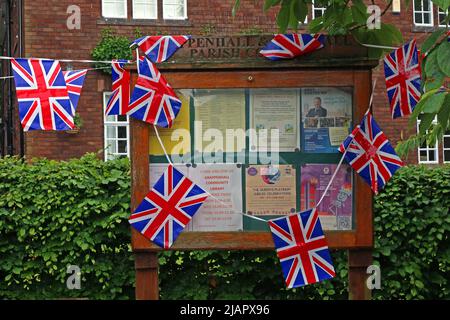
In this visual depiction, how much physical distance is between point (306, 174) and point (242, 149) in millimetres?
406

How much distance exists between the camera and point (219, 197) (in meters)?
4.45

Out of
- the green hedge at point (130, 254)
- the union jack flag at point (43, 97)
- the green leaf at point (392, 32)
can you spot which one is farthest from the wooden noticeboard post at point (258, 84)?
the green hedge at point (130, 254)

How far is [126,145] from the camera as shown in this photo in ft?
55.0

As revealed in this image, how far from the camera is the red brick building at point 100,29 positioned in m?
15.7

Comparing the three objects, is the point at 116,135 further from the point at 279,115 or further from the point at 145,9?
the point at 279,115

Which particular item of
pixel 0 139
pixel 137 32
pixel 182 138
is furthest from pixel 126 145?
pixel 182 138

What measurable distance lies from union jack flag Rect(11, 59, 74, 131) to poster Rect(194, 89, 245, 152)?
44.8 inches

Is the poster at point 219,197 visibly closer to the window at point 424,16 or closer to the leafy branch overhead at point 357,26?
the leafy branch overhead at point 357,26

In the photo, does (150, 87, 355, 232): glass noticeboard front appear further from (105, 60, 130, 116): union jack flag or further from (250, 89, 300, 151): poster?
(105, 60, 130, 116): union jack flag

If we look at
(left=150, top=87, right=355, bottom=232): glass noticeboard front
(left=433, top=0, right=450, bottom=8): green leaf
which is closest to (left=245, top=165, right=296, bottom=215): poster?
(left=150, top=87, right=355, bottom=232): glass noticeboard front

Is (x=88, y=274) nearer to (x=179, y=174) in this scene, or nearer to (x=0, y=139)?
(x=179, y=174)

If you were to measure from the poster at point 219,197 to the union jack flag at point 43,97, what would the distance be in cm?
121

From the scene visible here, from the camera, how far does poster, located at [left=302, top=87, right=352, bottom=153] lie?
4465mm

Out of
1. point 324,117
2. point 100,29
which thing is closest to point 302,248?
point 324,117
